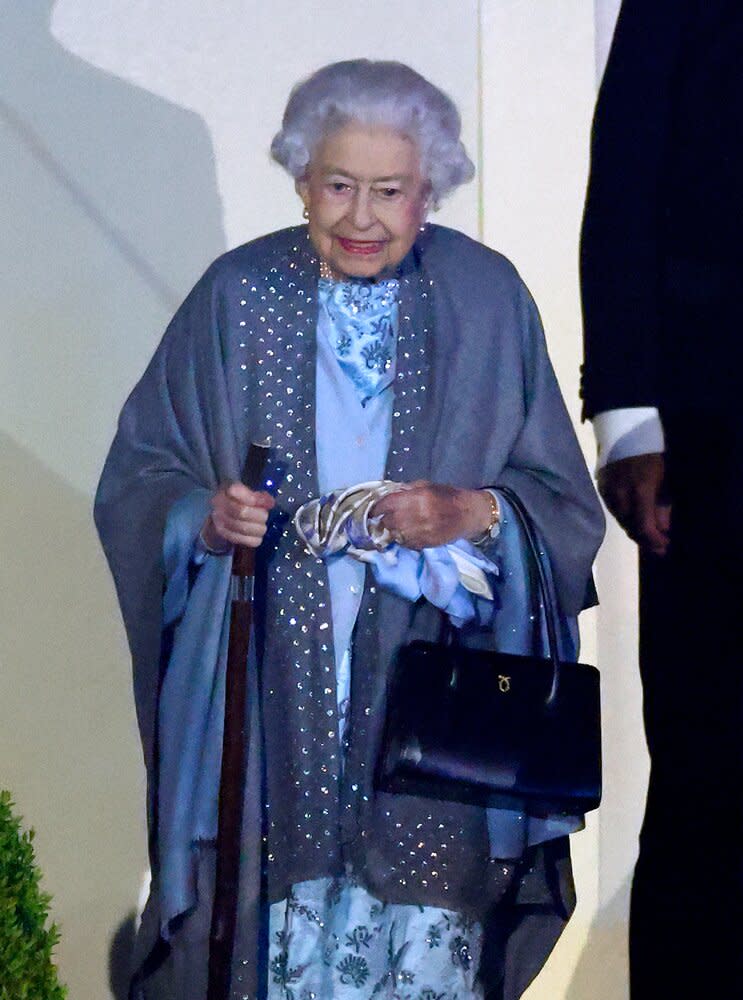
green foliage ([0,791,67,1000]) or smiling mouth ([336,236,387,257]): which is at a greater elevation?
smiling mouth ([336,236,387,257])

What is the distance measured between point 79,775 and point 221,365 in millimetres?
675

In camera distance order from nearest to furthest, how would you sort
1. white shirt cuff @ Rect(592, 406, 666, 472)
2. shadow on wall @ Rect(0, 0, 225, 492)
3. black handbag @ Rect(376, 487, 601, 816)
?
black handbag @ Rect(376, 487, 601, 816) < white shirt cuff @ Rect(592, 406, 666, 472) < shadow on wall @ Rect(0, 0, 225, 492)

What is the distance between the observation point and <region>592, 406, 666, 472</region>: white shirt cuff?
8.93ft

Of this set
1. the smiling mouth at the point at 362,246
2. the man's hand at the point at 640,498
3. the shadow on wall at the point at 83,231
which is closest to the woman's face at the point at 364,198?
the smiling mouth at the point at 362,246

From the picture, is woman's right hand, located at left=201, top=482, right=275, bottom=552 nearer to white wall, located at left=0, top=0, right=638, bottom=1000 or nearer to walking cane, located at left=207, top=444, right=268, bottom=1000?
walking cane, located at left=207, top=444, right=268, bottom=1000

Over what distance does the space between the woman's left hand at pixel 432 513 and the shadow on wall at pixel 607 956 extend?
23.9 inches

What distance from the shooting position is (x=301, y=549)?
8.87ft

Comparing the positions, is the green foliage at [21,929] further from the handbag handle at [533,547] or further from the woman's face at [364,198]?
the woman's face at [364,198]

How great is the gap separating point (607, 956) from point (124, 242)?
4.43 feet

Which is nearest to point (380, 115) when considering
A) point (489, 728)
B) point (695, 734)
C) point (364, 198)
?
point (364, 198)

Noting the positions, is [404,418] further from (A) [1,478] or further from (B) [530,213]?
(A) [1,478]

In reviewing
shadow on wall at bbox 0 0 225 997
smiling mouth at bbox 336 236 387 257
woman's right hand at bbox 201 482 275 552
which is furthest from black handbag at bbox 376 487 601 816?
smiling mouth at bbox 336 236 387 257

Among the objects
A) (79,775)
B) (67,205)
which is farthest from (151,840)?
(67,205)

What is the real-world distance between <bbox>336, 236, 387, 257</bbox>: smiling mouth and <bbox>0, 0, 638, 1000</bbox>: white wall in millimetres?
122
